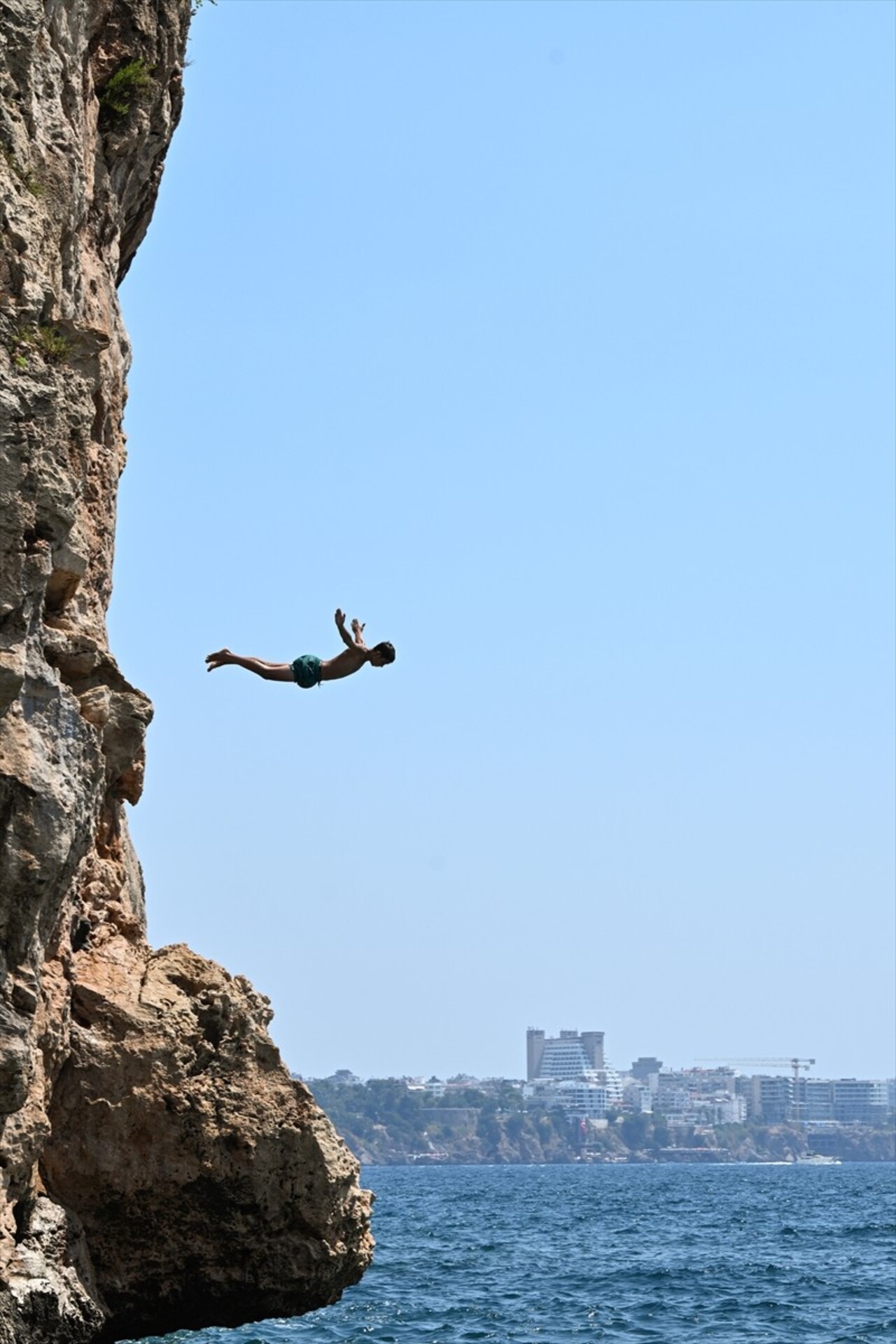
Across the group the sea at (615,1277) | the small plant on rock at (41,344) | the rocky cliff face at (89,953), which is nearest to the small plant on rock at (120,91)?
the rocky cliff face at (89,953)

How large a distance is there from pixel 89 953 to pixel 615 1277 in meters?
24.4

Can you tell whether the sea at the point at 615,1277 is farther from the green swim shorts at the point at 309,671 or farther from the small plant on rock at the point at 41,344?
the small plant on rock at the point at 41,344

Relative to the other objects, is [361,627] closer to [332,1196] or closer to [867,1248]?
[332,1196]

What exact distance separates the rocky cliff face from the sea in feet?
24.9

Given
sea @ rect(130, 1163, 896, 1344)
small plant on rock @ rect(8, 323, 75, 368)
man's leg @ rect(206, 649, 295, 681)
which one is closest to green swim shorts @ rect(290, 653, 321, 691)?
man's leg @ rect(206, 649, 295, 681)

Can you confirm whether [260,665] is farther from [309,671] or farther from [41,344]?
[41,344]

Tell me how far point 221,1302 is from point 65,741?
522 centimetres

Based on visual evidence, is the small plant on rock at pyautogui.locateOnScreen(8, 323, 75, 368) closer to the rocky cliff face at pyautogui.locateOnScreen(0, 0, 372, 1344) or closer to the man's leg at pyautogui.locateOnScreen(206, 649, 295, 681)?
the rocky cliff face at pyautogui.locateOnScreen(0, 0, 372, 1344)

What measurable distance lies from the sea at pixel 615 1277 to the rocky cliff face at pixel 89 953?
7.60 meters

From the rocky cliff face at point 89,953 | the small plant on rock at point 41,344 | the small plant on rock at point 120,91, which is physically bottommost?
the rocky cliff face at point 89,953

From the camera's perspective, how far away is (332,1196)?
15.9m

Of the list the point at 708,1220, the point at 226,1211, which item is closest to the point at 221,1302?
the point at 226,1211

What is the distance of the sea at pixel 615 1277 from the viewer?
26.9 meters

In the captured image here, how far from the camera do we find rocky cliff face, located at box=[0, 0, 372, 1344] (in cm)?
1315
